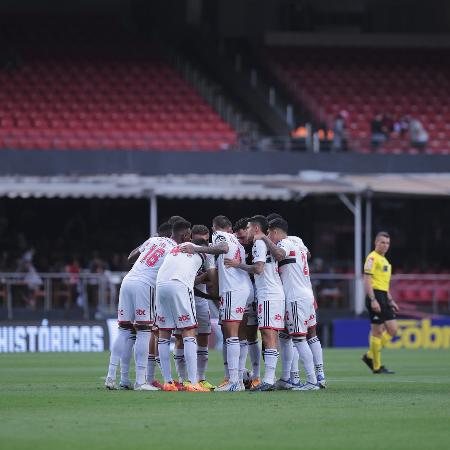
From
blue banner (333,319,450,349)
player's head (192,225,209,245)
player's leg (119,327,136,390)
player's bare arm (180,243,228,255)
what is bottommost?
blue banner (333,319,450,349)

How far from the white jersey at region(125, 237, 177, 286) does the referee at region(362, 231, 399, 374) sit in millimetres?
6096

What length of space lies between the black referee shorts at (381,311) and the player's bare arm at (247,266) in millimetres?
6027

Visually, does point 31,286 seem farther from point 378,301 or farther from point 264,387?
point 264,387

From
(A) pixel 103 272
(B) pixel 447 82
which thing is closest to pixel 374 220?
(B) pixel 447 82

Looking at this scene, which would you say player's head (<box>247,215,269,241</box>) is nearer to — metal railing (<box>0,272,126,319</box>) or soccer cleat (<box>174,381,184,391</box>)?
soccer cleat (<box>174,381,184,391</box>)

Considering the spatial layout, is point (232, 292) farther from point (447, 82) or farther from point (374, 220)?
point (447, 82)

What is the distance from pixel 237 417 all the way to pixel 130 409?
50.9 inches

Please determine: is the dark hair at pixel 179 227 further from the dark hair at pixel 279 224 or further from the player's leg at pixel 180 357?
the player's leg at pixel 180 357

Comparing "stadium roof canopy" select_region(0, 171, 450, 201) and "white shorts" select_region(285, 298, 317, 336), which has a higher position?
"stadium roof canopy" select_region(0, 171, 450, 201)

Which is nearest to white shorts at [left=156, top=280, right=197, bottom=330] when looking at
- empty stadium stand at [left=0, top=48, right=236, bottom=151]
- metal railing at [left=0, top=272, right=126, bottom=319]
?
metal railing at [left=0, top=272, right=126, bottom=319]

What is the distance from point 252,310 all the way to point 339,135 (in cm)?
2024

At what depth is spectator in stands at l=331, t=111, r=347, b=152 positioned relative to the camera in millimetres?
36812

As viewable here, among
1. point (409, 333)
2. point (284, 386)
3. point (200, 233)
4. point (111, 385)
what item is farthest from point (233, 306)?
point (409, 333)

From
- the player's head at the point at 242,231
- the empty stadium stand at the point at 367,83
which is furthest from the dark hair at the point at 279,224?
the empty stadium stand at the point at 367,83
